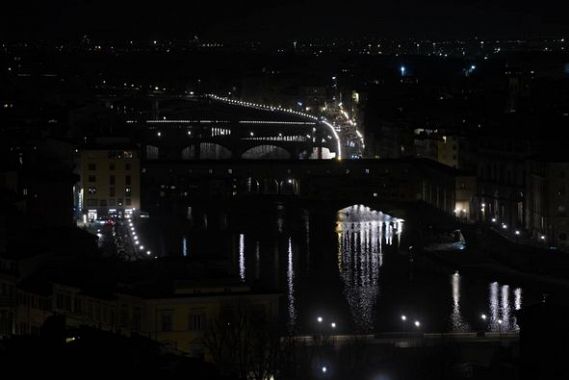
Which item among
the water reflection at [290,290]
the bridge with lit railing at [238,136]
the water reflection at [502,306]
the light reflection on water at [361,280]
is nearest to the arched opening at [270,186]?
the light reflection on water at [361,280]

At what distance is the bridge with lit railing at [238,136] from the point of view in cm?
2781

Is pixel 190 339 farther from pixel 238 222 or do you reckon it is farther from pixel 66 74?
pixel 66 74

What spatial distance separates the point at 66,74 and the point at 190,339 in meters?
41.0

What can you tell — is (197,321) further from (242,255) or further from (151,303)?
(242,255)

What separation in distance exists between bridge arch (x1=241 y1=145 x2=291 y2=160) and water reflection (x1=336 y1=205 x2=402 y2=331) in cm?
696

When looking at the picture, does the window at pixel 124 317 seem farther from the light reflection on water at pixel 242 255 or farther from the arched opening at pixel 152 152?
the arched opening at pixel 152 152

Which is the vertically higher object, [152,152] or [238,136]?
[238,136]

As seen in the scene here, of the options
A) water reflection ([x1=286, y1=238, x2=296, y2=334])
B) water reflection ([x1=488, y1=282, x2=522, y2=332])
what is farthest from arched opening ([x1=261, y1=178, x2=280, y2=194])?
water reflection ([x1=488, y1=282, x2=522, y2=332])

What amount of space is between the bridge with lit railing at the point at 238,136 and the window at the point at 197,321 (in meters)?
17.3

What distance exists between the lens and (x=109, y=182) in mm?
18703

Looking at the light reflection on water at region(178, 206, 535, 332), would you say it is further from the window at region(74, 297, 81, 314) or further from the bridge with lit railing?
the bridge with lit railing

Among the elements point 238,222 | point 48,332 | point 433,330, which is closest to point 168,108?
point 238,222

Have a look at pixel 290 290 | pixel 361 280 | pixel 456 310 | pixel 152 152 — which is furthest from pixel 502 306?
pixel 152 152

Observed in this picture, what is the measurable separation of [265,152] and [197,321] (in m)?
19.9
